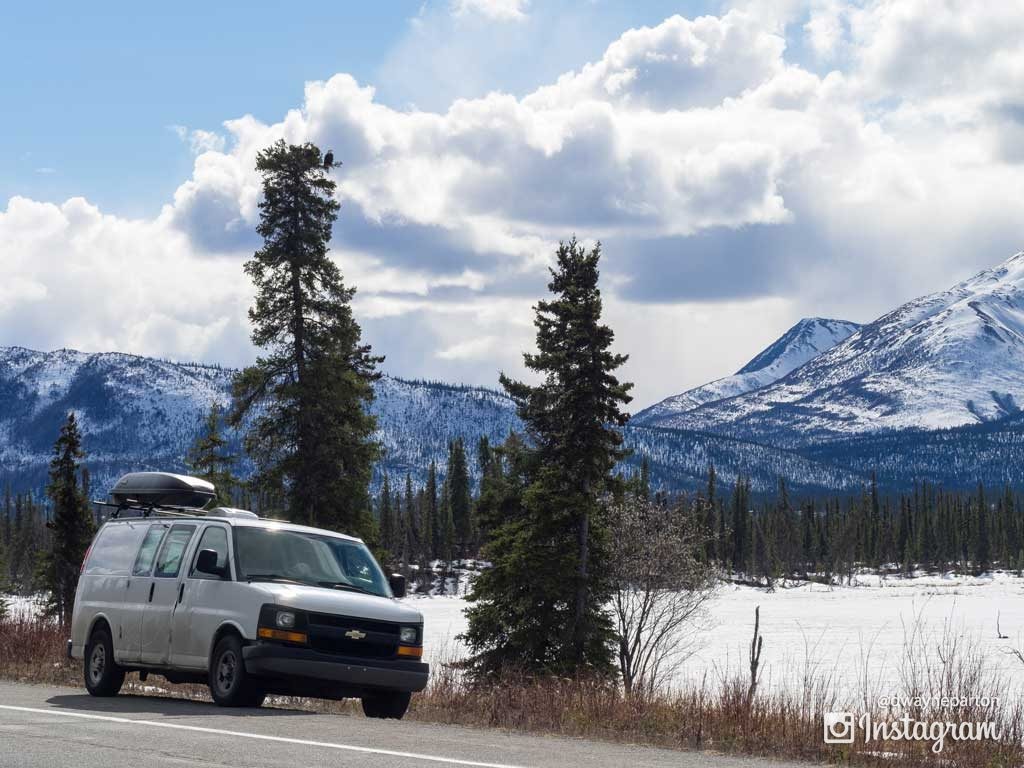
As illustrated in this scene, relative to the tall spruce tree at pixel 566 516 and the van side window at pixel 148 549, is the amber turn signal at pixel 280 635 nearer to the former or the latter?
the van side window at pixel 148 549

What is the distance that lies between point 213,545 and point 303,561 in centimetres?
107

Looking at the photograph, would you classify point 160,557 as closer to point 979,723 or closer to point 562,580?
point 979,723

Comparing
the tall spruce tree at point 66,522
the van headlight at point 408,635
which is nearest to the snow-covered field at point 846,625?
the van headlight at point 408,635

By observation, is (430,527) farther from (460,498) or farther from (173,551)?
(173,551)

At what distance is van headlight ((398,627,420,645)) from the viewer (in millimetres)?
14305

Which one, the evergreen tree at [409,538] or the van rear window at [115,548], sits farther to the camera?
the evergreen tree at [409,538]

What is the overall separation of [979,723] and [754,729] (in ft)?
6.60

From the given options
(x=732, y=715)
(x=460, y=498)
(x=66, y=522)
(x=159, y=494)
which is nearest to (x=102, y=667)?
→ (x=159, y=494)

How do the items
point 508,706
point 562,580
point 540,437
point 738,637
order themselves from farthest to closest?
point 738,637 < point 540,437 < point 562,580 < point 508,706

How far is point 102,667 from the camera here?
15.7 m

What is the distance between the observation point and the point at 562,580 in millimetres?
37656

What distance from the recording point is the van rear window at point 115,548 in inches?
634

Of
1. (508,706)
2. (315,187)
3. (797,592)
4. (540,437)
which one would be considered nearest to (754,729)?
(508,706)

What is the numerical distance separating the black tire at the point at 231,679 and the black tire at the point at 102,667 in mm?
2138
